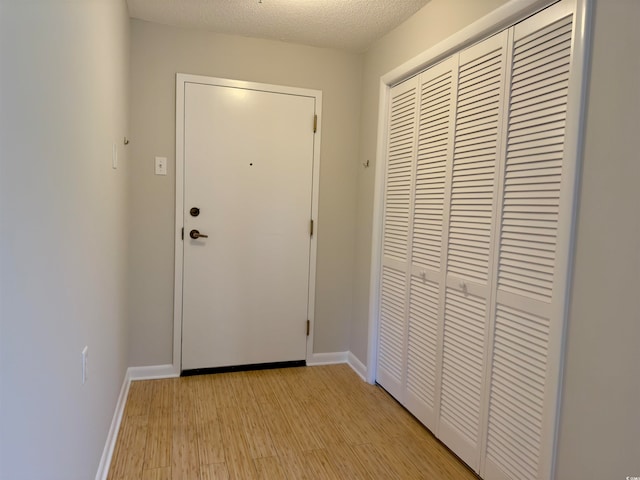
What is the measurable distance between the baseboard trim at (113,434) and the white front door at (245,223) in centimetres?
43

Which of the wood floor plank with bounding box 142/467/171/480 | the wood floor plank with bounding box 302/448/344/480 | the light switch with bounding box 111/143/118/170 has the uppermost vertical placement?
the light switch with bounding box 111/143/118/170

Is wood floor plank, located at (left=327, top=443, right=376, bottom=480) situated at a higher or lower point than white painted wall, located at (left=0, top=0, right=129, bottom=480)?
lower

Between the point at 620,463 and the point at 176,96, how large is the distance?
108 inches

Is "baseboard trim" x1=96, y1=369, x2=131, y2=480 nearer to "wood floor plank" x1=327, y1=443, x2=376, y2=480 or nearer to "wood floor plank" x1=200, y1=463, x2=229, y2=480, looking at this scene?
"wood floor plank" x1=200, y1=463, x2=229, y2=480

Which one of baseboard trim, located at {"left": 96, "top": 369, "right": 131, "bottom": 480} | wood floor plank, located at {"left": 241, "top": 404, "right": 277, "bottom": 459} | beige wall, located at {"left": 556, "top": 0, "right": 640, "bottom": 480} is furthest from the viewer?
wood floor plank, located at {"left": 241, "top": 404, "right": 277, "bottom": 459}

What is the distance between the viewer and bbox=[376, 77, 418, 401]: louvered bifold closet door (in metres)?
2.37

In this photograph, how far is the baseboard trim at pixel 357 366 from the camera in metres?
2.83

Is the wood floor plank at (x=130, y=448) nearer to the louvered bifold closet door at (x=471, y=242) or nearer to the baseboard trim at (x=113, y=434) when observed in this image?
the baseboard trim at (x=113, y=434)

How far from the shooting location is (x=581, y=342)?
1.33m

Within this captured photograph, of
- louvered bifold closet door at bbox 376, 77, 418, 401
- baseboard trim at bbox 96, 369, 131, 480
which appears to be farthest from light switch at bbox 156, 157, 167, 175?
louvered bifold closet door at bbox 376, 77, 418, 401

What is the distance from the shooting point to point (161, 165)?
8.55 ft

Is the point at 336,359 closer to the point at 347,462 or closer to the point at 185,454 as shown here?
the point at 347,462

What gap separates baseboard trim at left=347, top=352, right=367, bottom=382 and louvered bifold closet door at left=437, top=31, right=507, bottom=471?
2.71 feet

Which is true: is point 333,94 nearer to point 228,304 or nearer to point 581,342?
point 228,304
